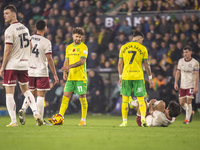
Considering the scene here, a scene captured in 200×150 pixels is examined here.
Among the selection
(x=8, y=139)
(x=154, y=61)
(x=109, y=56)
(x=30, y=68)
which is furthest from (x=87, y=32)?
(x=8, y=139)

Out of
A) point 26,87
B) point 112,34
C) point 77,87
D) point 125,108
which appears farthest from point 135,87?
point 112,34

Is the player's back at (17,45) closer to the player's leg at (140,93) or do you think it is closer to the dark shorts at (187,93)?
the player's leg at (140,93)

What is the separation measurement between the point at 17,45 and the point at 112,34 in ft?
31.9

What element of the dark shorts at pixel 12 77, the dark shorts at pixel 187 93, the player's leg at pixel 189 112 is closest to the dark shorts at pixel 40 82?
the dark shorts at pixel 12 77

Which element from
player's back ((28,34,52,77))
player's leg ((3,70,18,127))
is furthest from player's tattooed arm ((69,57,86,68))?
player's leg ((3,70,18,127))

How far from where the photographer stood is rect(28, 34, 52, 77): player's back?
977 cm

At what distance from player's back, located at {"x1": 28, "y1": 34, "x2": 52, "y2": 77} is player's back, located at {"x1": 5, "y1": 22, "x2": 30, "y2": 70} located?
73 cm

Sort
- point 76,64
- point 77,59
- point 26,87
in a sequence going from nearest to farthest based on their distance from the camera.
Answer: point 26,87 < point 76,64 < point 77,59

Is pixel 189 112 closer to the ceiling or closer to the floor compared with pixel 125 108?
closer to the floor

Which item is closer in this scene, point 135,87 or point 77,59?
point 135,87

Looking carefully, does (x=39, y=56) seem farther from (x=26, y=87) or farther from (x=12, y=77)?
(x=12, y=77)

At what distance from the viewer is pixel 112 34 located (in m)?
18.3

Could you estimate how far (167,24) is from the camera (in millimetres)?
17781

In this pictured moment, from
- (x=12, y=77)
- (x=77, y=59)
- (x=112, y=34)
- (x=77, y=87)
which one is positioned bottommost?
(x=77, y=87)
